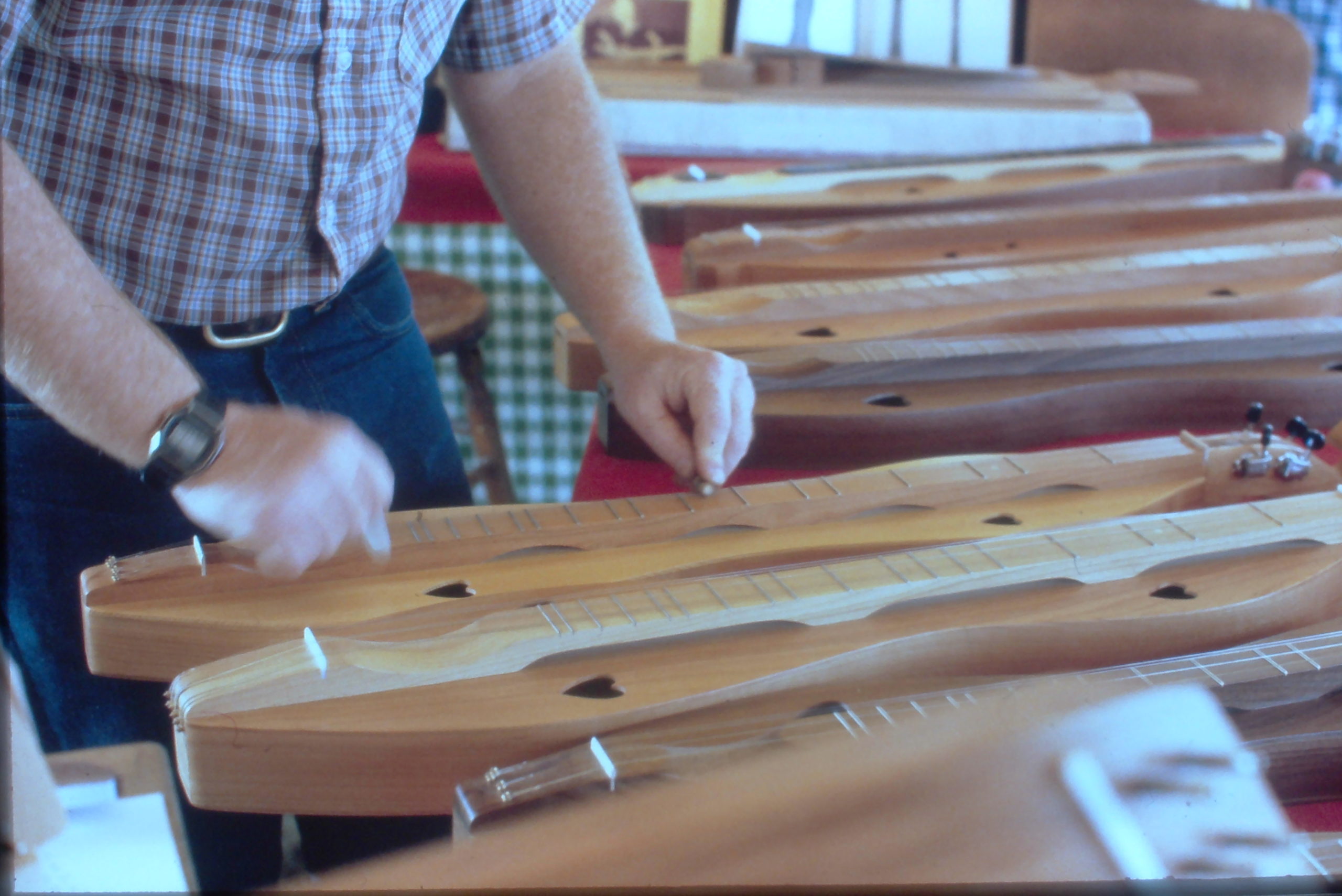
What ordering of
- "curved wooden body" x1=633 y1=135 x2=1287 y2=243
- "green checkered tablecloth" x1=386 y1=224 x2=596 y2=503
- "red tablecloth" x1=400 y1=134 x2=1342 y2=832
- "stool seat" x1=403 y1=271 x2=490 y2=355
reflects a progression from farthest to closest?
"green checkered tablecloth" x1=386 y1=224 x2=596 y2=503 → "stool seat" x1=403 y1=271 x2=490 y2=355 → "curved wooden body" x1=633 y1=135 x2=1287 y2=243 → "red tablecloth" x1=400 y1=134 x2=1342 y2=832

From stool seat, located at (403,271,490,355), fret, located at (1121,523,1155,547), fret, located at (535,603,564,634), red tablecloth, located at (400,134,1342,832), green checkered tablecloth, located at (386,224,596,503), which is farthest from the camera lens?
green checkered tablecloth, located at (386,224,596,503)

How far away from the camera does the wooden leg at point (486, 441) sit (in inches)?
88.0

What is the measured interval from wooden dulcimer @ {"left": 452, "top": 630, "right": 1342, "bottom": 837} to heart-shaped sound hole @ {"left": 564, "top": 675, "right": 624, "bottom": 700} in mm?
32

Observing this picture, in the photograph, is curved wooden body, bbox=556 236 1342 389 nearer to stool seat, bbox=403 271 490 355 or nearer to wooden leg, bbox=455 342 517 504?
stool seat, bbox=403 271 490 355

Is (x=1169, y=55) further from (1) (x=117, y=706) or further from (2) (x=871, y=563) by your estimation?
(1) (x=117, y=706)

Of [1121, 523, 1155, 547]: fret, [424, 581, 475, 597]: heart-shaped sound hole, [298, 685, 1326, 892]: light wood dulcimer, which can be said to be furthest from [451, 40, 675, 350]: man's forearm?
[298, 685, 1326, 892]: light wood dulcimer

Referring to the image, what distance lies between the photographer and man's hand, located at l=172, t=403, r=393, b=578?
72 cm

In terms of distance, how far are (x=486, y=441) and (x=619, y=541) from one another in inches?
58.3

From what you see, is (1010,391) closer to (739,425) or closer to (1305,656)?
(739,425)

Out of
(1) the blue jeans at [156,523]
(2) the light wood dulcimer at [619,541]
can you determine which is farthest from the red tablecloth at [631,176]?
(1) the blue jeans at [156,523]

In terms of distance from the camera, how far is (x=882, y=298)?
1.29 meters

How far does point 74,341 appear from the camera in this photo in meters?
0.71

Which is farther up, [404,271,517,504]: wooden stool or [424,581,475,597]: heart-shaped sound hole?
[424,581,475,597]: heart-shaped sound hole

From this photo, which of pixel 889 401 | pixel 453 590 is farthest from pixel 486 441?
pixel 453 590
